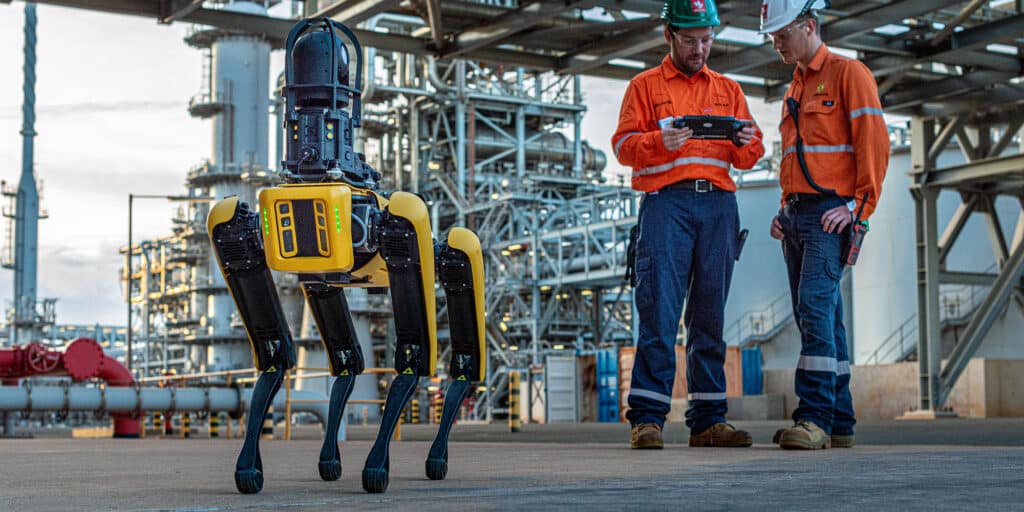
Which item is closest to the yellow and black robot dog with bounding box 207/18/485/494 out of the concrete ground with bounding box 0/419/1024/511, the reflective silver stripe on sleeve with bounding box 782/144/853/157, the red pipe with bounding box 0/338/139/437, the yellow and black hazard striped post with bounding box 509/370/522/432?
the concrete ground with bounding box 0/419/1024/511

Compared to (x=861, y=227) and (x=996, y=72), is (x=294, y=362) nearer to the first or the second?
(x=861, y=227)

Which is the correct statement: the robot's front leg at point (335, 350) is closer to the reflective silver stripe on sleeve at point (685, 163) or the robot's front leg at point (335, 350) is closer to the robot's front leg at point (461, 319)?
the robot's front leg at point (461, 319)

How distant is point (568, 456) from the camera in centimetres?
611

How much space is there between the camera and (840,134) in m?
6.79

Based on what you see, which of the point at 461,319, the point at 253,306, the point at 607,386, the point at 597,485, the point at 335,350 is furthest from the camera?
the point at 607,386

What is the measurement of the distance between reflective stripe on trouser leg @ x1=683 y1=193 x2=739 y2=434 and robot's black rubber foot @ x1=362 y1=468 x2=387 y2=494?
3324mm

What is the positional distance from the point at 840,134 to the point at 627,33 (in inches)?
390

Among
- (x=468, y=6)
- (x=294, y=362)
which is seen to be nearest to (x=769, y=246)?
(x=468, y=6)

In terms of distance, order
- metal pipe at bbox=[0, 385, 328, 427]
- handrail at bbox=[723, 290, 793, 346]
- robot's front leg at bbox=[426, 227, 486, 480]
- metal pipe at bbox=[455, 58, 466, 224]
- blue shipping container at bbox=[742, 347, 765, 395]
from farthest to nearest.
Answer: metal pipe at bbox=[455, 58, 466, 224], handrail at bbox=[723, 290, 793, 346], blue shipping container at bbox=[742, 347, 765, 395], metal pipe at bbox=[0, 385, 328, 427], robot's front leg at bbox=[426, 227, 486, 480]

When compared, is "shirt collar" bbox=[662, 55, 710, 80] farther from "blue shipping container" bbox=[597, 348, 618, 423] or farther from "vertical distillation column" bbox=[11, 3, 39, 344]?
"vertical distillation column" bbox=[11, 3, 39, 344]

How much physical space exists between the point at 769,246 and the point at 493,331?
13706 millimetres

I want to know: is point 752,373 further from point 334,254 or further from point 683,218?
point 334,254

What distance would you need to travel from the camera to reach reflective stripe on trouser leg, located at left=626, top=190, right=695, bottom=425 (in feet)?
22.2

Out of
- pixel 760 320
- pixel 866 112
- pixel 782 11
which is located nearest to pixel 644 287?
pixel 866 112
